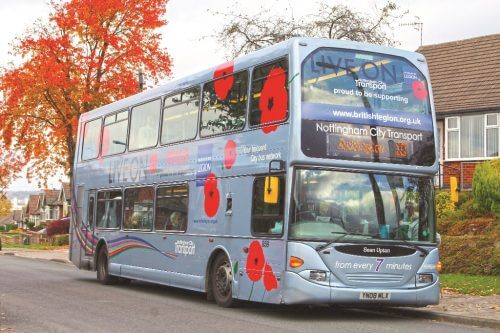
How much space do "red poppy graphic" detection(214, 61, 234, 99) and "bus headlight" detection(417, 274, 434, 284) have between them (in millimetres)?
4625

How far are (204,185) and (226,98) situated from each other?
1688mm

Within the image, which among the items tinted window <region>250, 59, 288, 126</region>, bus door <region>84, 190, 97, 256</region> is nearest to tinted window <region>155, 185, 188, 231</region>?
tinted window <region>250, 59, 288, 126</region>

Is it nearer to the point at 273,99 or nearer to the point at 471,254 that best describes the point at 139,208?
the point at 273,99

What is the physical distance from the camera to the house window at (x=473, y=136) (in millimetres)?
30969

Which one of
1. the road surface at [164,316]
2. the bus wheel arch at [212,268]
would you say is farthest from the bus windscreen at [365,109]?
the bus wheel arch at [212,268]

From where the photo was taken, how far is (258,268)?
13586 millimetres

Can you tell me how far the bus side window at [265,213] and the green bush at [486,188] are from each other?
11.8 meters

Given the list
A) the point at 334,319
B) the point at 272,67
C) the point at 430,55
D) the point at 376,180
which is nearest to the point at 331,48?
the point at 272,67

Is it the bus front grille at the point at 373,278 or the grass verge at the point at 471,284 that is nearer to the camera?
the bus front grille at the point at 373,278

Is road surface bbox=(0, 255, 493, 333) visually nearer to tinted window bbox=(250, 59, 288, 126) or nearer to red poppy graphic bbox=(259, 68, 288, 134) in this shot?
red poppy graphic bbox=(259, 68, 288, 134)

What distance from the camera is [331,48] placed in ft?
43.8

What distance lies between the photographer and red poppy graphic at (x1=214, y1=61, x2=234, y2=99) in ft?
49.5

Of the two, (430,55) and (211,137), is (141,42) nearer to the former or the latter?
(430,55)

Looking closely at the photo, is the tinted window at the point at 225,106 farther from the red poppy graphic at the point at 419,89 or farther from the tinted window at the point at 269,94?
Answer: the red poppy graphic at the point at 419,89
